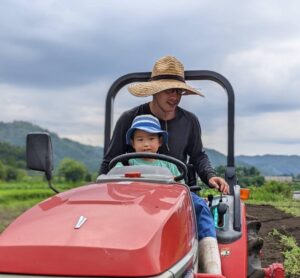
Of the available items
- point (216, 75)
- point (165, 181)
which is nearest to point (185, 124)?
point (216, 75)

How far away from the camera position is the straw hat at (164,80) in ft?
13.1

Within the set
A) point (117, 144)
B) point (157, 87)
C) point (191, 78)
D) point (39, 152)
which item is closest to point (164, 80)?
point (157, 87)

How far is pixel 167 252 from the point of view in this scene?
221cm

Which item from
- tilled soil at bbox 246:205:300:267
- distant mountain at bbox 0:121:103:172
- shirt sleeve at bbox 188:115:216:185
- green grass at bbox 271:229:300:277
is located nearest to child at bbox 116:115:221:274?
shirt sleeve at bbox 188:115:216:185

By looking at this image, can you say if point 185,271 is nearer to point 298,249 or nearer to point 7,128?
point 298,249

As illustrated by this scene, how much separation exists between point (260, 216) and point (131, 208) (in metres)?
11.4

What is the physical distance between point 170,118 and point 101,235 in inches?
84.8

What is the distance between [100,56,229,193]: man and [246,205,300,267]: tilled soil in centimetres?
282

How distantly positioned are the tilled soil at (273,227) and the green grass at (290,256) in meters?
0.08

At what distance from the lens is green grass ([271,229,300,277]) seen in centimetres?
628

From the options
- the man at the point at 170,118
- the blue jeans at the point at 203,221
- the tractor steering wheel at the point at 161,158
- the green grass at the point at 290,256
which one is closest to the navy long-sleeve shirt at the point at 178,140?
the man at the point at 170,118

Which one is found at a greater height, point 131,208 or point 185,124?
point 185,124

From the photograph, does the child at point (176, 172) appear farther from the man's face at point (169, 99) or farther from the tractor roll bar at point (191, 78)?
the tractor roll bar at point (191, 78)

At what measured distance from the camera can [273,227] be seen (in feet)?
35.2
